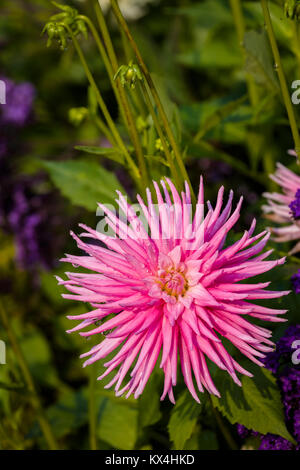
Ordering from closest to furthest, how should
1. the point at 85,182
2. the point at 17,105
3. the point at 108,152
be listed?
the point at 108,152 → the point at 85,182 → the point at 17,105

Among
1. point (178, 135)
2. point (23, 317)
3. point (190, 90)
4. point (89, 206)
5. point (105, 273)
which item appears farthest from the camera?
point (190, 90)

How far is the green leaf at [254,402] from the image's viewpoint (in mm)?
541

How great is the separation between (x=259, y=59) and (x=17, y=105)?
70 cm

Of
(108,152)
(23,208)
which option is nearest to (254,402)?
(108,152)

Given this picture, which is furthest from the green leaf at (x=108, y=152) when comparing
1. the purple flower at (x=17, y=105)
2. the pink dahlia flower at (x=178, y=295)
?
the purple flower at (x=17, y=105)

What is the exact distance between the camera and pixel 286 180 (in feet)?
2.22

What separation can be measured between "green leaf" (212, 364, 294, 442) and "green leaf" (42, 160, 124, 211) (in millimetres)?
320

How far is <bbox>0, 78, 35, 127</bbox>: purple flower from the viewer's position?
4.11 feet

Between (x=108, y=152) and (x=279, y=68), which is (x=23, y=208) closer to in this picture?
(x=108, y=152)

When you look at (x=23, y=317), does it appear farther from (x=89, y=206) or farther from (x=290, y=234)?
(x=290, y=234)

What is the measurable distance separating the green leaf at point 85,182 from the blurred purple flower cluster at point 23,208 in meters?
0.29

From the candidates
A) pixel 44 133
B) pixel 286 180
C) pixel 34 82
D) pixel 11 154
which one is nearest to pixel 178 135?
pixel 286 180

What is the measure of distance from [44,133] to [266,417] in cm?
109

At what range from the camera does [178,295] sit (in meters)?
0.49
